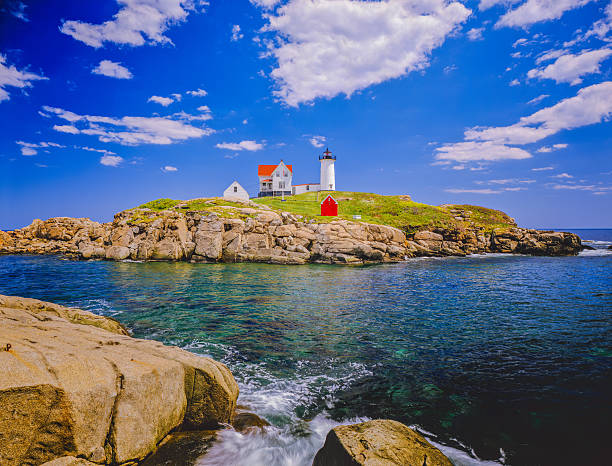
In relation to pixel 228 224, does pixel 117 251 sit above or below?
below

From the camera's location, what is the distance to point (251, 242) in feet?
169

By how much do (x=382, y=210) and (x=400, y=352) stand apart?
7626cm

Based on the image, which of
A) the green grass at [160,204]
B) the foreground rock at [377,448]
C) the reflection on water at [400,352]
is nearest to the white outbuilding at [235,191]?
the green grass at [160,204]

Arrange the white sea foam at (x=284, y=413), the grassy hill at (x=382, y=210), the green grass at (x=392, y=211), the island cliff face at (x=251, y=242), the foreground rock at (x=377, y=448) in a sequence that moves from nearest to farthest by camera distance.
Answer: the foreground rock at (x=377, y=448), the white sea foam at (x=284, y=413), the island cliff face at (x=251, y=242), the grassy hill at (x=382, y=210), the green grass at (x=392, y=211)

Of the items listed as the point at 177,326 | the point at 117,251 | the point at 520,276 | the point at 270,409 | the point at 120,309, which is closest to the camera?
the point at 270,409

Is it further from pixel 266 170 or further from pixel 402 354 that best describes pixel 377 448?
pixel 266 170

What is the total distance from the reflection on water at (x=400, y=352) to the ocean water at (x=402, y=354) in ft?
0.20

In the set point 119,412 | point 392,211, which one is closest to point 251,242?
point 119,412

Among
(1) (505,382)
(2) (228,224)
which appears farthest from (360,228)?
(1) (505,382)

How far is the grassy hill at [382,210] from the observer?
230ft

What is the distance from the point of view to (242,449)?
751 centimetres

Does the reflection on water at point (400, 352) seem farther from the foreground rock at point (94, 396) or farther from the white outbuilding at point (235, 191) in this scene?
the white outbuilding at point (235, 191)

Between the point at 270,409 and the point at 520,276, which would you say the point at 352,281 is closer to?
the point at 520,276

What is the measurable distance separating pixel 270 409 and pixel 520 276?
127 ft
